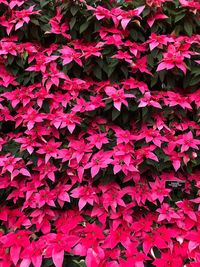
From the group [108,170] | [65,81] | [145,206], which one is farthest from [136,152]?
[65,81]

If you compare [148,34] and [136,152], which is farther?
[148,34]

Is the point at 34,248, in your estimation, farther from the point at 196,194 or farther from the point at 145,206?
the point at 196,194

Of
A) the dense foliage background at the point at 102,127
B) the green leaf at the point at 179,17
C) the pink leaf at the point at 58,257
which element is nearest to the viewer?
the pink leaf at the point at 58,257

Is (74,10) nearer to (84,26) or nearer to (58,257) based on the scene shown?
(84,26)

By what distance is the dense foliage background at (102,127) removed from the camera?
1931 mm

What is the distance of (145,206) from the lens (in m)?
2.01

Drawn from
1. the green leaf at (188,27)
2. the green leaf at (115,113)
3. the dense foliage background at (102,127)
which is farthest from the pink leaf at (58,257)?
the green leaf at (188,27)

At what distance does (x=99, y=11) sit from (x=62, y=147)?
81 cm

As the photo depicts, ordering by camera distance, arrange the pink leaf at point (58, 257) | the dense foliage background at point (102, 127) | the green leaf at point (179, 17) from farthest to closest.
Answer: the green leaf at point (179, 17) < the dense foliage background at point (102, 127) < the pink leaf at point (58, 257)

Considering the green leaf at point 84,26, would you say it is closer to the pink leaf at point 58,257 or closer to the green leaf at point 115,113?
the green leaf at point 115,113

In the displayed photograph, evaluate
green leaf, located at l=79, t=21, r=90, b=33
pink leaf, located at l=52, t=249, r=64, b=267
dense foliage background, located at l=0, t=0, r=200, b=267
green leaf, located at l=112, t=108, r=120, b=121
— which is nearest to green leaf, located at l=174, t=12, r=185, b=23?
dense foliage background, located at l=0, t=0, r=200, b=267

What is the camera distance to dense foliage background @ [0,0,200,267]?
1.93 m

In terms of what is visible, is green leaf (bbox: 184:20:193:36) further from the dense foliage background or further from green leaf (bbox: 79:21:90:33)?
green leaf (bbox: 79:21:90:33)

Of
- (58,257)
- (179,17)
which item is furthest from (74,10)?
(58,257)
